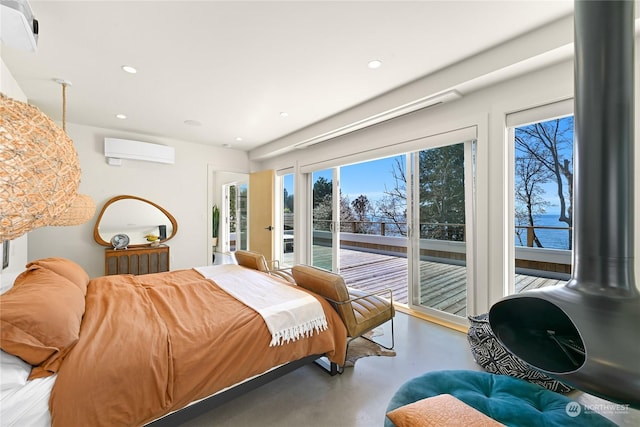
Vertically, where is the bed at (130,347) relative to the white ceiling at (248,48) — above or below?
below

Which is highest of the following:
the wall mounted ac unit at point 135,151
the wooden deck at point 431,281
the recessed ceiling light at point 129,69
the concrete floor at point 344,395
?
the recessed ceiling light at point 129,69

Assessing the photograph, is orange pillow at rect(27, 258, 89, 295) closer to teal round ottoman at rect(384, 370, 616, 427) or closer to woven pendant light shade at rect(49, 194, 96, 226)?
woven pendant light shade at rect(49, 194, 96, 226)

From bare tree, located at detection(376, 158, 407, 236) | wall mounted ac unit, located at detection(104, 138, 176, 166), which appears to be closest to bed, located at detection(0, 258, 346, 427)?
wall mounted ac unit, located at detection(104, 138, 176, 166)

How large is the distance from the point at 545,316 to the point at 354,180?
4.66 metres

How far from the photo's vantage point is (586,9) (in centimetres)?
81

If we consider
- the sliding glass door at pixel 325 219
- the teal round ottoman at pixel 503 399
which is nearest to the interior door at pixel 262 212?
the sliding glass door at pixel 325 219

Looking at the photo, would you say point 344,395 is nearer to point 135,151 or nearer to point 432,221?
point 432,221

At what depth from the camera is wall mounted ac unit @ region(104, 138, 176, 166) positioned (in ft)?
13.3

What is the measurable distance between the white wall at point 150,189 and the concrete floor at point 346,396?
3.78 m

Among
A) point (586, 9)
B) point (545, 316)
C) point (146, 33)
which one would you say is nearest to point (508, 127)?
point (586, 9)

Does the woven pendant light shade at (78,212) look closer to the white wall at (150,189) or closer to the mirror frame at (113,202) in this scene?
the mirror frame at (113,202)

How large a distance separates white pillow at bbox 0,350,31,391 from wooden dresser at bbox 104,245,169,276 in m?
3.44

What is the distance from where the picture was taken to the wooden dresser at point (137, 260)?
4031mm

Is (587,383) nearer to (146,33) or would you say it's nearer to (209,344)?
(209,344)
